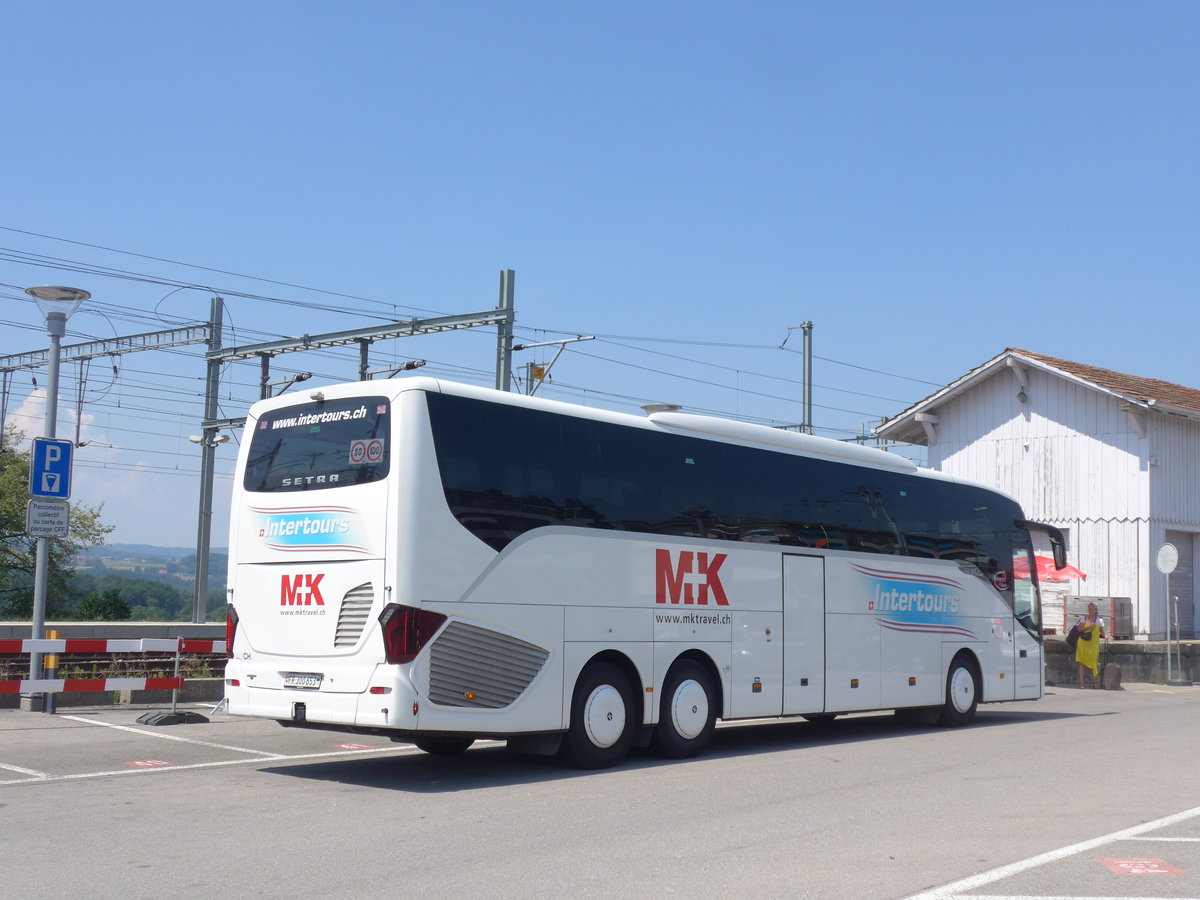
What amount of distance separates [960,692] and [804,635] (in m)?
4.10

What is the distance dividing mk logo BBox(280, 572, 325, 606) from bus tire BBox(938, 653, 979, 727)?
989cm

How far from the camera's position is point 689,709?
1327cm

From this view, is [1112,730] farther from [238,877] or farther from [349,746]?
[238,877]

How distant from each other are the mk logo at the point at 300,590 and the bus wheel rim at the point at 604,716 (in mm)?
2773

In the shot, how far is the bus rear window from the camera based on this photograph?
11016 millimetres

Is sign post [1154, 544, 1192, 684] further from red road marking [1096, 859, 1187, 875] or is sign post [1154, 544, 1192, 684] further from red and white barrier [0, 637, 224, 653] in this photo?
red road marking [1096, 859, 1187, 875]

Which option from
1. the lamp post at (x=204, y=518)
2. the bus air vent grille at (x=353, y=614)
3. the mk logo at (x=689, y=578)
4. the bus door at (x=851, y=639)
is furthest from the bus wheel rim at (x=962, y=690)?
the lamp post at (x=204, y=518)

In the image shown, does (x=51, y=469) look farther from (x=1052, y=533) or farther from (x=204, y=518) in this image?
(x=204, y=518)

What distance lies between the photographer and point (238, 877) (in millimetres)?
7043

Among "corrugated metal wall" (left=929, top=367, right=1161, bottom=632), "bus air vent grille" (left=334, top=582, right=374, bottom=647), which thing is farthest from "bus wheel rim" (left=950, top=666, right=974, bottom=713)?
"corrugated metal wall" (left=929, top=367, right=1161, bottom=632)

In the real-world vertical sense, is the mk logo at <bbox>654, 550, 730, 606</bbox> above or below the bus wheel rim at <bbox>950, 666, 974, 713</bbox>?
above

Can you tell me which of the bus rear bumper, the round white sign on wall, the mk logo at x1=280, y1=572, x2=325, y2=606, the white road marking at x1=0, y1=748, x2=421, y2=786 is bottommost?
the white road marking at x1=0, y1=748, x2=421, y2=786

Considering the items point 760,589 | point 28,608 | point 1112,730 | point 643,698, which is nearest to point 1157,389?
point 1112,730

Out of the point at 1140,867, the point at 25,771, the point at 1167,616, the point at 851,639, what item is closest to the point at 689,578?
the point at 851,639
